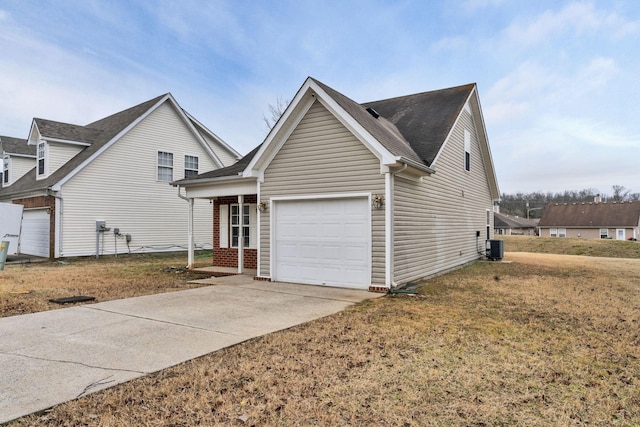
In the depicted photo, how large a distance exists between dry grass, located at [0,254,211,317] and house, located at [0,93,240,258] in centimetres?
234

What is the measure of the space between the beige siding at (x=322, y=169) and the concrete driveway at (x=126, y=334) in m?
→ 1.72

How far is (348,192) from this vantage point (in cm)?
910

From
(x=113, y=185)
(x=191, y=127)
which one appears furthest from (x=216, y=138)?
(x=113, y=185)

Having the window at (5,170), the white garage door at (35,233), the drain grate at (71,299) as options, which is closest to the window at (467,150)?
the drain grate at (71,299)

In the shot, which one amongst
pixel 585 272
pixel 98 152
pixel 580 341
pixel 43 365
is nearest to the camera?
pixel 43 365

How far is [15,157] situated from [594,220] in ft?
185

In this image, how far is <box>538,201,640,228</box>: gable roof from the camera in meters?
44.8

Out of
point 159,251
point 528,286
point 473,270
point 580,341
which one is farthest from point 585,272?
point 159,251

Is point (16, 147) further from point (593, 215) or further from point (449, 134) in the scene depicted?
point (593, 215)

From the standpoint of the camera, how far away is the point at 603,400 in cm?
334

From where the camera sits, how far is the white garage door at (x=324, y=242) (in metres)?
9.04

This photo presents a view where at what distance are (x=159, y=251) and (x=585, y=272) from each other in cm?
1774

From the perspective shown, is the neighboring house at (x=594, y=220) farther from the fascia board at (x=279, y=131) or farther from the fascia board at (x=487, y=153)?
the fascia board at (x=279, y=131)

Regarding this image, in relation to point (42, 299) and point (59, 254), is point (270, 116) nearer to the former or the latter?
point (59, 254)
